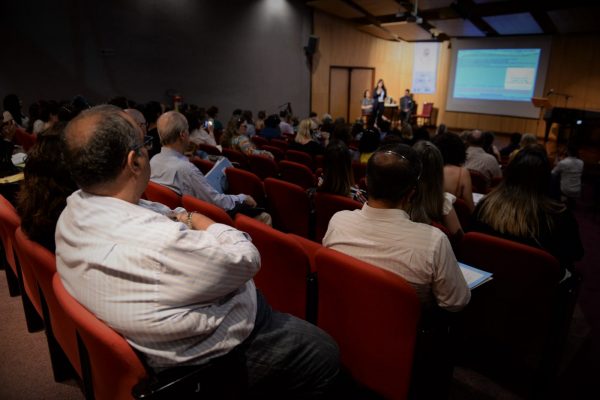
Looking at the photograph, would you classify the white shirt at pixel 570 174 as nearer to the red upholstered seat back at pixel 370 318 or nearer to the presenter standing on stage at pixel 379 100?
the red upholstered seat back at pixel 370 318

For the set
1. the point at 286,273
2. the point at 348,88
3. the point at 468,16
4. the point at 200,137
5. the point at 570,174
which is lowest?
the point at 570,174

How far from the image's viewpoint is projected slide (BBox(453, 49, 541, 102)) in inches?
477

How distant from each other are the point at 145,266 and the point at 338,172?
6.36ft

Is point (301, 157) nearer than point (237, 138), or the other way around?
point (301, 157)

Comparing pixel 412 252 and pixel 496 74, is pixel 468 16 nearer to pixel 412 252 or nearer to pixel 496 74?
pixel 496 74

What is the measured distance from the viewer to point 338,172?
9.18ft

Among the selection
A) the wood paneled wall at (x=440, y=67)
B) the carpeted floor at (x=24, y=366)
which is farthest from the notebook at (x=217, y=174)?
the wood paneled wall at (x=440, y=67)

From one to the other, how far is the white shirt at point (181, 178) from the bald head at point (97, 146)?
169cm

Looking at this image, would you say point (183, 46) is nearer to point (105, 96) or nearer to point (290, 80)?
point (105, 96)

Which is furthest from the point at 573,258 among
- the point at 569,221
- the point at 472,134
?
the point at 472,134

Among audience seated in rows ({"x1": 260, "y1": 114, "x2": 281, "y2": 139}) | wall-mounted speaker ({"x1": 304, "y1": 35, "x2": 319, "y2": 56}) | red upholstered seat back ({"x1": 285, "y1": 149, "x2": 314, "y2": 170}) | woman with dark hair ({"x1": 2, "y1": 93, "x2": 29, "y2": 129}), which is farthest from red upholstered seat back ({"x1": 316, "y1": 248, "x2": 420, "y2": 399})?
wall-mounted speaker ({"x1": 304, "y1": 35, "x2": 319, "y2": 56})

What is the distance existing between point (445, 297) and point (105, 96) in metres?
9.20

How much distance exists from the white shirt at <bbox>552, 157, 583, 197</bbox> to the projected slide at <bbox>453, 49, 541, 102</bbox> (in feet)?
27.2

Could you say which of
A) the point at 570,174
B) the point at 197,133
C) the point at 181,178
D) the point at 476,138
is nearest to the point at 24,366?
the point at 181,178
